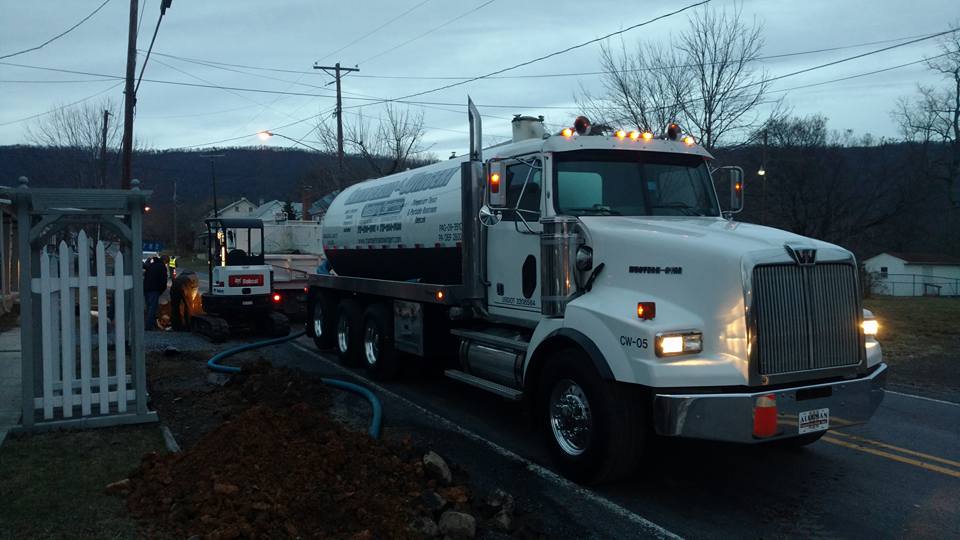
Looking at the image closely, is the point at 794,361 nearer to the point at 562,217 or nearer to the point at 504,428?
the point at 562,217

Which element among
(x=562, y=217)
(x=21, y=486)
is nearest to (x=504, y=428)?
(x=562, y=217)

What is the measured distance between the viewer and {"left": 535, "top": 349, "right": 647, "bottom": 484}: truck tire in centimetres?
580

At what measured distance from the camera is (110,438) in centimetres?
713

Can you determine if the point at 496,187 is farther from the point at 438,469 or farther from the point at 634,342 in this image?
the point at 438,469

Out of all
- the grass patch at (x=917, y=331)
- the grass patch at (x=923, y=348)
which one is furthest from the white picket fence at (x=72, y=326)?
the grass patch at (x=917, y=331)

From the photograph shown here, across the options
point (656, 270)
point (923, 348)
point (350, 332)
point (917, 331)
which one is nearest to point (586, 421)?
point (656, 270)

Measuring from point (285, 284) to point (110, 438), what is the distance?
1123 centimetres

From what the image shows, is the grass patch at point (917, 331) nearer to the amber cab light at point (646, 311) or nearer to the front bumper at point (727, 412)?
the front bumper at point (727, 412)

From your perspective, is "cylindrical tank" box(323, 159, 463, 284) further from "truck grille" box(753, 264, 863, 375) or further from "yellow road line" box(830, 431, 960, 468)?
"yellow road line" box(830, 431, 960, 468)

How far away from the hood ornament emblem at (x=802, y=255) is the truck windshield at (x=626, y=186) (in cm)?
178

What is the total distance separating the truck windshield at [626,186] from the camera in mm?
7250

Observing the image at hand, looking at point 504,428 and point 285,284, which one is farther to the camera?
point 285,284

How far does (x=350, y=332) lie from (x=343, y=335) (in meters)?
0.48

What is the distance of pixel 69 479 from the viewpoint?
5867mm
